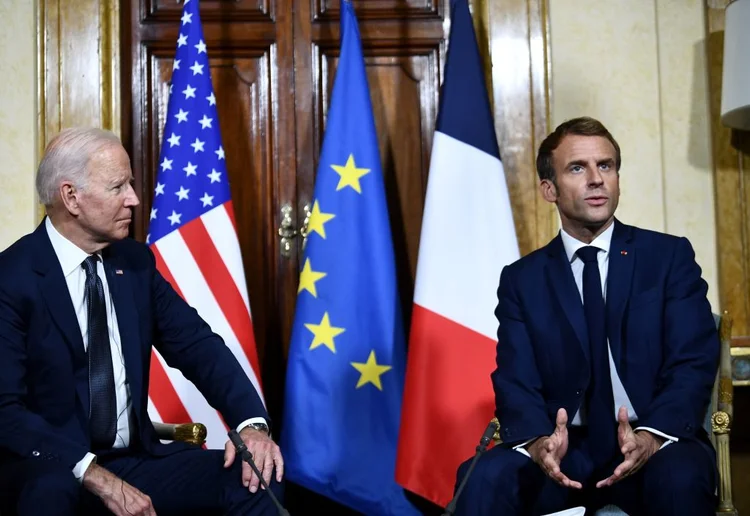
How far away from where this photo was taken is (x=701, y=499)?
221 cm

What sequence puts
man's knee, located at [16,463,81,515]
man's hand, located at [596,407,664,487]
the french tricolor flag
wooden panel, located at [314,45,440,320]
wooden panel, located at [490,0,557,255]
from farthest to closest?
wooden panel, located at [314,45,440,320] → wooden panel, located at [490,0,557,255] → the french tricolor flag → man's hand, located at [596,407,664,487] → man's knee, located at [16,463,81,515]

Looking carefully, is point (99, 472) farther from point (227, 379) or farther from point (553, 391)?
point (553, 391)

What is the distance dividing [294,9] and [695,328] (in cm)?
233

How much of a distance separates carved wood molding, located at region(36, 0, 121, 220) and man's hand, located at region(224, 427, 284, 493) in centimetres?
193

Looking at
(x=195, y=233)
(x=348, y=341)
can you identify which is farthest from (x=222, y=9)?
(x=348, y=341)

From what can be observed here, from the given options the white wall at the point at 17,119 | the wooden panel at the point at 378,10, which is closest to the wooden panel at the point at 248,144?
the wooden panel at the point at 378,10

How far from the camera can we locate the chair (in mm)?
2629

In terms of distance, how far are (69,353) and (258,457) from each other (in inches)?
22.0

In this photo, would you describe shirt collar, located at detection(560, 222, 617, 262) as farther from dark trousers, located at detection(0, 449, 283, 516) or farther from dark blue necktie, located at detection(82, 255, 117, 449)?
dark blue necktie, located at detection(82, 255, 117, 449)

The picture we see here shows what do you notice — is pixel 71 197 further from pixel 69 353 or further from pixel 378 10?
pixel 378 10

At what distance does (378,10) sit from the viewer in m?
4.09

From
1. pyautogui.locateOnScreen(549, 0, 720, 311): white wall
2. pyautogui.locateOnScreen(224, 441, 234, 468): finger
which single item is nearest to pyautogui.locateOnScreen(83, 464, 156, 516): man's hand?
pyautogui.locateOnScreen(224, 441, 234, 468): finger

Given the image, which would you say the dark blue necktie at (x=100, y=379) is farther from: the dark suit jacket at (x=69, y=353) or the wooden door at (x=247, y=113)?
the wooden door at (x=247, y=113)

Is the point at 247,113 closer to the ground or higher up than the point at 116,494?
higher up
